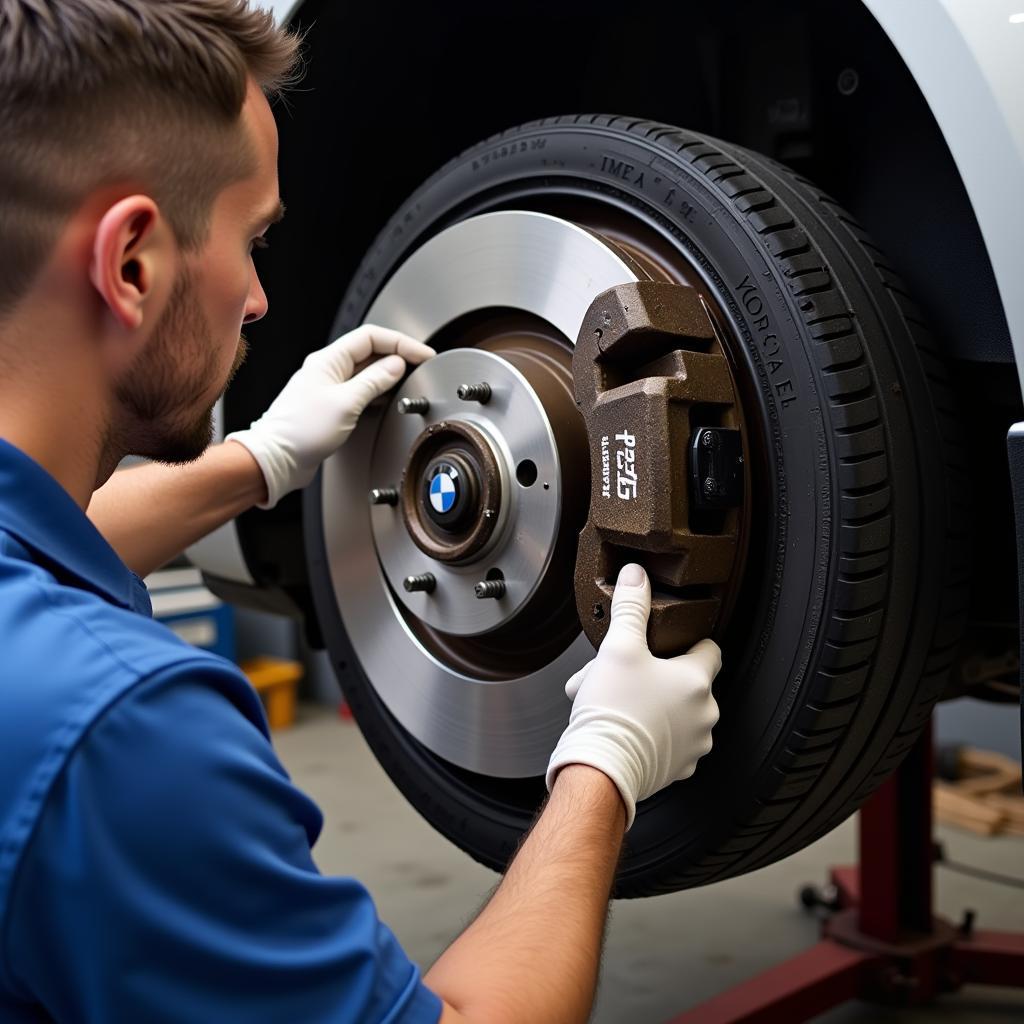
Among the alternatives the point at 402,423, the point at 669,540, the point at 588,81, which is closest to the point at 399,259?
the point at 402,423

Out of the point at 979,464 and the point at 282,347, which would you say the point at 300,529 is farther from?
the point at 979,464

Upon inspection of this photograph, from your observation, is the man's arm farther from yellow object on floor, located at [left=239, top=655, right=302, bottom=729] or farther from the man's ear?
yellow object on floor, located at [left=239, top=655, right=302, bottom=729]

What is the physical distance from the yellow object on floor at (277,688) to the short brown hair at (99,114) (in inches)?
103

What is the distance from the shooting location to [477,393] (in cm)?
93

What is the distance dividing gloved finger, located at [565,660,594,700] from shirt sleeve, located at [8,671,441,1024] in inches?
12.5

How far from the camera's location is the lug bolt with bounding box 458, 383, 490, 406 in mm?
925

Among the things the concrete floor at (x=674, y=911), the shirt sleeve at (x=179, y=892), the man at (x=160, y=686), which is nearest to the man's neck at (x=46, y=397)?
the man at (x=160, y=686)

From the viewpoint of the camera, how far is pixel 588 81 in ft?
3.94

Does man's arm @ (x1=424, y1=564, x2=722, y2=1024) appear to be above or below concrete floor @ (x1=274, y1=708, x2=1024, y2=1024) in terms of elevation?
above

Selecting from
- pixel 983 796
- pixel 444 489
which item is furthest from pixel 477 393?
pixel 983 796

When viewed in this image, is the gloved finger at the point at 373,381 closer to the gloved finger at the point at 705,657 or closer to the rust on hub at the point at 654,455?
the rust on hub at the point at 654,455

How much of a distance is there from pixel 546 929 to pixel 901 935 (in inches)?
45.9

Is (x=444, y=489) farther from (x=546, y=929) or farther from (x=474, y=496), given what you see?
(x=546, y=929)

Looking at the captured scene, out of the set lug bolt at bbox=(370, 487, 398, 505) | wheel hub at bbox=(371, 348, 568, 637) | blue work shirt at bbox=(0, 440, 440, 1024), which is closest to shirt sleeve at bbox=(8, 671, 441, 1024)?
blue work shirt at bbox=(0, 440, 440, 1024)
